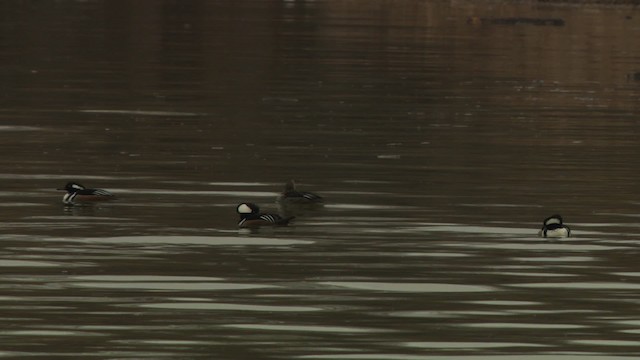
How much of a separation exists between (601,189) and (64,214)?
7.25 m

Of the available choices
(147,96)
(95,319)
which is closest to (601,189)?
(95,319)

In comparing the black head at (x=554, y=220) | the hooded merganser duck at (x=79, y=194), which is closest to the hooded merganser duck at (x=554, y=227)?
the black head at (x=554, y=220)

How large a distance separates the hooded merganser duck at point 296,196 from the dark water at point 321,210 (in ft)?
1.03

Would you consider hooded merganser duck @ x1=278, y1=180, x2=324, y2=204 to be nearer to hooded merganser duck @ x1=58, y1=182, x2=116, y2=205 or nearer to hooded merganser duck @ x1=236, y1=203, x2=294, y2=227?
hooded merganser duck @ x1=236, y1=203, x2=294, y2=227

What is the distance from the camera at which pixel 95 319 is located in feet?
51.0

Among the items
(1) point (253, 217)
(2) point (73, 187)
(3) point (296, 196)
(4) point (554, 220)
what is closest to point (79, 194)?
(2) point (73, 187)

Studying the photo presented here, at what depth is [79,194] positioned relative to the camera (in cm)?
2291

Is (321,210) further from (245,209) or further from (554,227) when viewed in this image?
(554,227)

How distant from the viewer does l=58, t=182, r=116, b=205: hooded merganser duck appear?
22.8m

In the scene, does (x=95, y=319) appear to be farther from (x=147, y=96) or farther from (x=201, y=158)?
(x=147, y=96)

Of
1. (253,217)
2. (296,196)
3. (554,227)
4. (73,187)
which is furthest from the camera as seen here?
(296,196)

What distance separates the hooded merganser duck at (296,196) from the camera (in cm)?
2319

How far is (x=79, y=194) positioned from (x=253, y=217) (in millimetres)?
2585

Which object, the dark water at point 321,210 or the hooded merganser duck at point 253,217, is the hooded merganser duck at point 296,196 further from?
the hooded merganser duck at point 253,217
